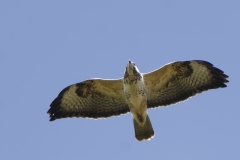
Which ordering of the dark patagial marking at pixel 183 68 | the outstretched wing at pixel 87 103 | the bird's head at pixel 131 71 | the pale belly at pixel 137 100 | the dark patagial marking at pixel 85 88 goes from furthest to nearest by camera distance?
the outstretched wing at pixel 87 103 → the dark patagial marking at pixel 85 88 → the dark patagial marking at pixel 183 68 → the pale belly at pixel 137 100 → the bird's head at pixel 131 71

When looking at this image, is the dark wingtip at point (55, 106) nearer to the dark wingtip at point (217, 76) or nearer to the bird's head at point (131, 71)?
the bird's head at point (131, 71)

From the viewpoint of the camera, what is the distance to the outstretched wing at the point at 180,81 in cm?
1383

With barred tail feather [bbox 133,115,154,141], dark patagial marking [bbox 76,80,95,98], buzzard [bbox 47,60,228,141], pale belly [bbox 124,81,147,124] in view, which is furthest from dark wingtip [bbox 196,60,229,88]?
dark patagial marking [bbox 76,80,95,98]

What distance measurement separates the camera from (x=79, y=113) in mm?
14312

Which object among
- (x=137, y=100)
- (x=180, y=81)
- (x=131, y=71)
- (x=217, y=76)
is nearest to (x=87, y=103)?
(x=137, y=100)

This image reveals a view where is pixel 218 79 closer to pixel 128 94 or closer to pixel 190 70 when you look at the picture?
pixel 190 70

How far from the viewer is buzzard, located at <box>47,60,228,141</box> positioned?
1359 cm

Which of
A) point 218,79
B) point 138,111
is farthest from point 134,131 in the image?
point 218,79

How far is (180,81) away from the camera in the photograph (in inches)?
555

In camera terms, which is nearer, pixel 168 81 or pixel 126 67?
pixel 126 67

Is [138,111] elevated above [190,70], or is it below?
below

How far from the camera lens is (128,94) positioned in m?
13.4

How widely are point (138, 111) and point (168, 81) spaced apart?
109cm

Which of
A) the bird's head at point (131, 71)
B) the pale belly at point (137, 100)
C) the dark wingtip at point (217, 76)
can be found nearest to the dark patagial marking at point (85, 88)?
the pale belly at point (137, 100)
